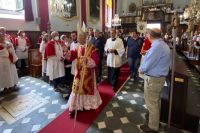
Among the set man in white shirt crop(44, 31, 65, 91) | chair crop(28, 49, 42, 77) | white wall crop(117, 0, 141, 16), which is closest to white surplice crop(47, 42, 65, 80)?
man in white shirt crop(44, 31, 65, 91)

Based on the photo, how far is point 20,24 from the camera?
7738 mm

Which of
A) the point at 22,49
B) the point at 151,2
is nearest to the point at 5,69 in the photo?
the point at 22,49

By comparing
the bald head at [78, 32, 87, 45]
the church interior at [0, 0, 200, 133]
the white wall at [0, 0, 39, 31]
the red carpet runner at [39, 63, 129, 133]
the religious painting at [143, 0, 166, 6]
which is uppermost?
the religious painting at [143, 0, 166, 6]

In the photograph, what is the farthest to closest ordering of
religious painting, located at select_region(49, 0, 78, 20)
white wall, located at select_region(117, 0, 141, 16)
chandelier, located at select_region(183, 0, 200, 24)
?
Answer: white wall, located at select_region(117, 0, 141, 16) → chandelier, located at select_region(183, 0, 200, 24) → religious painting, located at select_region(49, 0, 78, 20)

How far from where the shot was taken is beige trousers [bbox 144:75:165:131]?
2.82 metres

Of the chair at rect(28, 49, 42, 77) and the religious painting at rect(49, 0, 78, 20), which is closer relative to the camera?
the chair at rect(28, 49, 42, 77)

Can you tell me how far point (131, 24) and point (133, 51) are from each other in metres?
14.6

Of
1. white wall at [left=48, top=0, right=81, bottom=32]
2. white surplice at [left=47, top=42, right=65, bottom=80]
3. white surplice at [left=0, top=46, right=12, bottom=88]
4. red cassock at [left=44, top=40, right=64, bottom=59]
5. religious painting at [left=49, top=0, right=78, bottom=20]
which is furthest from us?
white wall at [left=48, top=0, right=81, bottom=32]

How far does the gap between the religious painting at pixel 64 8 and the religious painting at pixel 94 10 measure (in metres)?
2.30

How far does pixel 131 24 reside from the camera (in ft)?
64.4

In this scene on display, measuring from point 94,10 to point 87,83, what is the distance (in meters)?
10.7

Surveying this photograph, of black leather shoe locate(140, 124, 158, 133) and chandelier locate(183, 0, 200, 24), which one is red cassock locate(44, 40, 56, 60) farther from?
chandelier locate(183, 0, 200, 24)

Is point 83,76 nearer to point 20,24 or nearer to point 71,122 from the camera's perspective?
point 71,122

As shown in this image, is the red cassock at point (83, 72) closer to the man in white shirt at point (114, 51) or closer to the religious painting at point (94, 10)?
the man in white shirt at point (114, 51)
